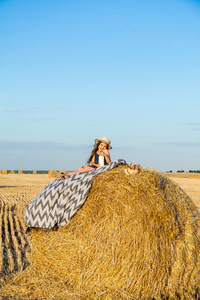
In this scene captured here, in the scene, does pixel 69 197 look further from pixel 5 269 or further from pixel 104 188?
pixel 5 269

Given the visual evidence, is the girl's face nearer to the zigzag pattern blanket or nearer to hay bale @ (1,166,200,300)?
the zigzag pattern blanket

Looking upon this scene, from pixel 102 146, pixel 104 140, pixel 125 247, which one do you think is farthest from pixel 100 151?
pixel 125 247

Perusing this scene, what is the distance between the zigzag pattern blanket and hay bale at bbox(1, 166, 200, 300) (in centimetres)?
11

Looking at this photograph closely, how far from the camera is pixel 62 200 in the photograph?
227 inches

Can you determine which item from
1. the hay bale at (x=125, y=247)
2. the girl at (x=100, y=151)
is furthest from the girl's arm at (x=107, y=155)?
the hay bale at (x=125, y=247)

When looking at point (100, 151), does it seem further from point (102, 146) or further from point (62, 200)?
point (62, 200)

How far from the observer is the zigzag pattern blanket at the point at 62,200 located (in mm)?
5516

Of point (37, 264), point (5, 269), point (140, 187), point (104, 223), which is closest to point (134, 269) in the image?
point (104, 223)

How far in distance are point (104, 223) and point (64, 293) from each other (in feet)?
3.62

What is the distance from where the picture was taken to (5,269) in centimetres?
650

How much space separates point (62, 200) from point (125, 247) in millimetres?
1256

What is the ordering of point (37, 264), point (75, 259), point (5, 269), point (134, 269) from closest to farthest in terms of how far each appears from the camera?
point (134, 269), point (75, 259), point (37, 264), point (5, 269)

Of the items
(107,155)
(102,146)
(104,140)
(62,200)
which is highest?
(104,140)

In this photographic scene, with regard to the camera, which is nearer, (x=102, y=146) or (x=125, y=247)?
(x=125, y=247)
